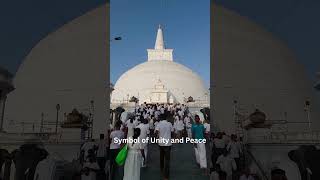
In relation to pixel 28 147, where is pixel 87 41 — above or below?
above

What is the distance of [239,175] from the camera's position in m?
5.35

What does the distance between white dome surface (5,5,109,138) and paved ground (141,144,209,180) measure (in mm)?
3588

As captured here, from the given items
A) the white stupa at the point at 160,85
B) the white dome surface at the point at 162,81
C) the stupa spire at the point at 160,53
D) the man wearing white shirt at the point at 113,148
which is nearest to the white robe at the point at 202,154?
the man wearing white shirt at the point at 113,148

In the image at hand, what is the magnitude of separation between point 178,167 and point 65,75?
23.3ft

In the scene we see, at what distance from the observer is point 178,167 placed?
6.91 metres

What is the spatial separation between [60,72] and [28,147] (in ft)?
20.8

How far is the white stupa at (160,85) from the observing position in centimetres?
3067

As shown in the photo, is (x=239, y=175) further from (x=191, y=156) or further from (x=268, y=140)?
(x=191, y=156)

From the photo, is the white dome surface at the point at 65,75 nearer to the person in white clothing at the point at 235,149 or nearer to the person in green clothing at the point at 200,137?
the person in green clothing at the point at 200,137

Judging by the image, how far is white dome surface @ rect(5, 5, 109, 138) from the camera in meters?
12.1

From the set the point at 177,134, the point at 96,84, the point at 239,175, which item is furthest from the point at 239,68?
the point at 239,175

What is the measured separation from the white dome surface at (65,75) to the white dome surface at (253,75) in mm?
3600

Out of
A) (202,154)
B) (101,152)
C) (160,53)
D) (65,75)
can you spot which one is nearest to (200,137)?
(202,154)

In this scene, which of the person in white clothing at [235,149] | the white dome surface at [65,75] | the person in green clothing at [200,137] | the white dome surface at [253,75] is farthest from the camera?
the white dome surface at [65,75]
